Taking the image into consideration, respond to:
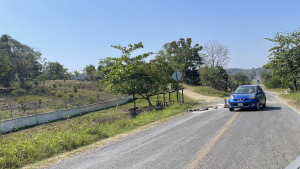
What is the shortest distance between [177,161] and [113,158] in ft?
5.60

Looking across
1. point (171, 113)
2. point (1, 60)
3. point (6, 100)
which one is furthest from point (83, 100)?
point (1, 60)

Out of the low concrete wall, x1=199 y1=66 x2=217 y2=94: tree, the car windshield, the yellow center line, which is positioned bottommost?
the low concrete wall

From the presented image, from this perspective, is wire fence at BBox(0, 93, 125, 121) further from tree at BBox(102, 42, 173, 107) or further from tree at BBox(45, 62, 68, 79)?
tree at BBox(45, 62, 68, 79)

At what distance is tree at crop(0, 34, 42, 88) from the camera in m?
39.0

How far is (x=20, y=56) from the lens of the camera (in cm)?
4581

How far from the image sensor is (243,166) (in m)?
4.90

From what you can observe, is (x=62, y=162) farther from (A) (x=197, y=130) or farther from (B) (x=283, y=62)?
(B) (x=283, y=62)

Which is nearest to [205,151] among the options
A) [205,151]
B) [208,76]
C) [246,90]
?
[205,151]

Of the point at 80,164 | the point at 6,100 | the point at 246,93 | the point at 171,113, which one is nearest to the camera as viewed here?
the point at 80,164

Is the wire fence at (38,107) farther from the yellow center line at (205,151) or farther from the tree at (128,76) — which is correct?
the yellow center line at (205,151)

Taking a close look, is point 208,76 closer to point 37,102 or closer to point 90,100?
point 90,100

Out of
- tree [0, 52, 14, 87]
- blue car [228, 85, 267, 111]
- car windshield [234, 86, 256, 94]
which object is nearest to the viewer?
blue car [228, 85, 267, 111]

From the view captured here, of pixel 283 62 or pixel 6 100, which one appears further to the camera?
pixel 283 62

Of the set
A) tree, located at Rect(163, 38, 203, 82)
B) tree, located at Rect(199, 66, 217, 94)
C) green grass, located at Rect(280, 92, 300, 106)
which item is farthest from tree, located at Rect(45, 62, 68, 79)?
green grass, located at Rect(280, 92, 300, 106)
